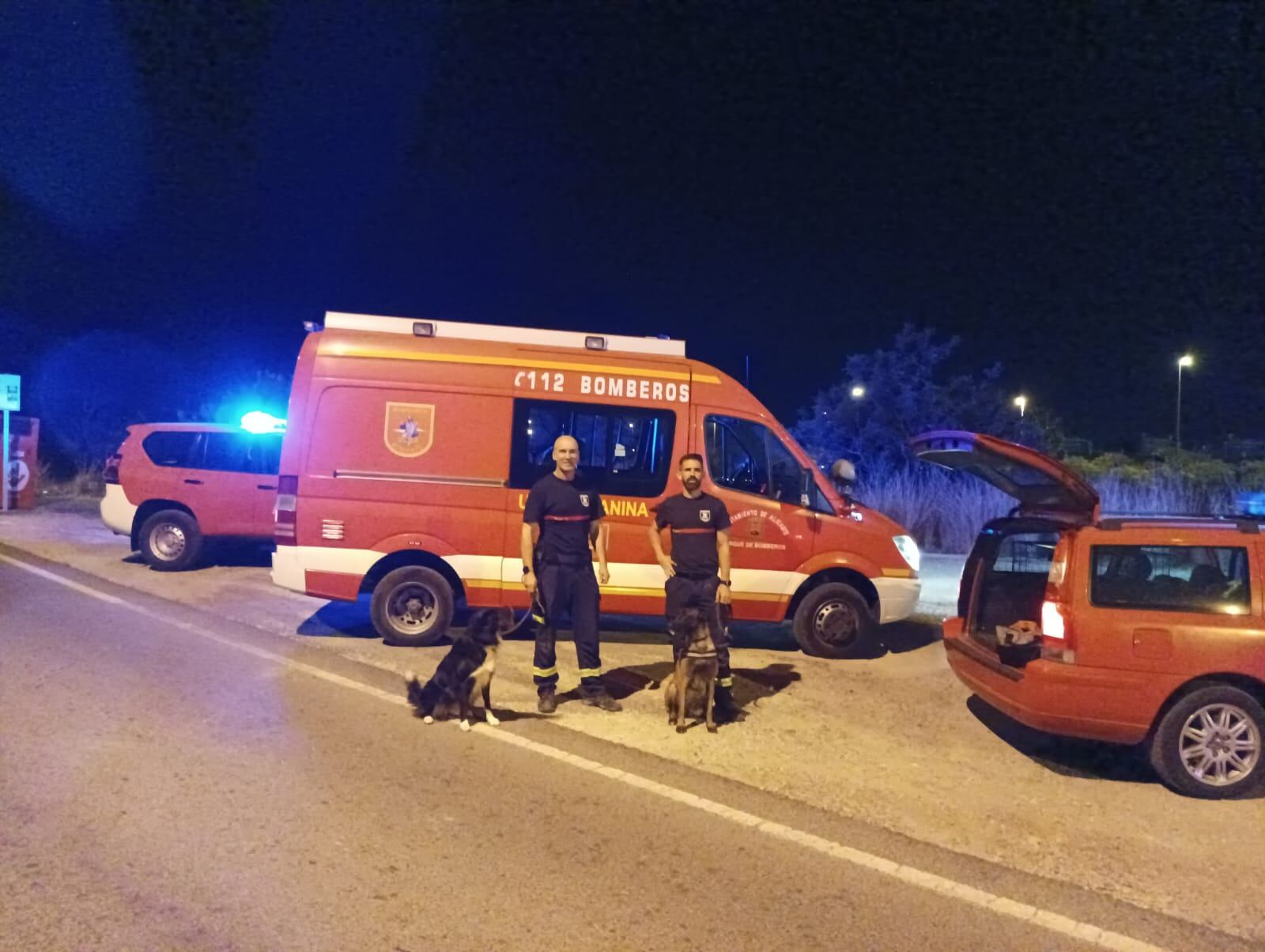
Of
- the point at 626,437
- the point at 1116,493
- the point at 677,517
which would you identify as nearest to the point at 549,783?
the point at 677,517

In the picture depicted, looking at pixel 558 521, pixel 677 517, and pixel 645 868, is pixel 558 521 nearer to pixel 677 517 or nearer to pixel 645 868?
pixel 677 517

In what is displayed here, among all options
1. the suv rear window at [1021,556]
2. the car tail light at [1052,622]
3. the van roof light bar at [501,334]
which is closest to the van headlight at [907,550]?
the suv rear window at [1021,556]

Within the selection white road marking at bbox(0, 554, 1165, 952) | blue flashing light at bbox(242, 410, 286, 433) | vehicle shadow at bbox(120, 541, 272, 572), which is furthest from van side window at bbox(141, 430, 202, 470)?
white road marking at bbox(0, 554, 1165, 952)

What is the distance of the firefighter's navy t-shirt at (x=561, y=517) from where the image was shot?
6297mm

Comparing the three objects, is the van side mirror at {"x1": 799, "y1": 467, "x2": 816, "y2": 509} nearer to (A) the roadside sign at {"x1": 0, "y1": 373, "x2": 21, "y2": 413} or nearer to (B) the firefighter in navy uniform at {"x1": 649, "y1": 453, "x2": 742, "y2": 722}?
(B) the firefighter in navy uniform at {"x1": 649, "y1": 453, "x2": 742, "y2": 722}

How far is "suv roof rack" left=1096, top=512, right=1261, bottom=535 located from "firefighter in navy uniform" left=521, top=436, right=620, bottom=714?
3101mm

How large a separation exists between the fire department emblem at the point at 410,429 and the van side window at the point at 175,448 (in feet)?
17.2

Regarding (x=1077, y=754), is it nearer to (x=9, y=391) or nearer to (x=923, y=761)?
(x=923, y=761)

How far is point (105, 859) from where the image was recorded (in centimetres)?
390

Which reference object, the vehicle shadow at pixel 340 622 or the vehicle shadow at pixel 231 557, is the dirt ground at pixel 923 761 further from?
the vehicle shadow at pixel 231 557

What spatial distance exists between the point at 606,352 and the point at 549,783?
430 cm

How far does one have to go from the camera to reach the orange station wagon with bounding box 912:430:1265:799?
16.7ft

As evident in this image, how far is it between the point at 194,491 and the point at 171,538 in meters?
0.67

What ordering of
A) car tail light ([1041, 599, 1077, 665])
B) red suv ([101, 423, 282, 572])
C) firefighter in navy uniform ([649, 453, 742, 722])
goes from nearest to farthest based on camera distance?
1. car tail light ([1041, 599, 1077, 665])
2. firefighter in navy uniform ([649, 453, 742, 722])
3. red suv ([101, 423, 282, 572])
